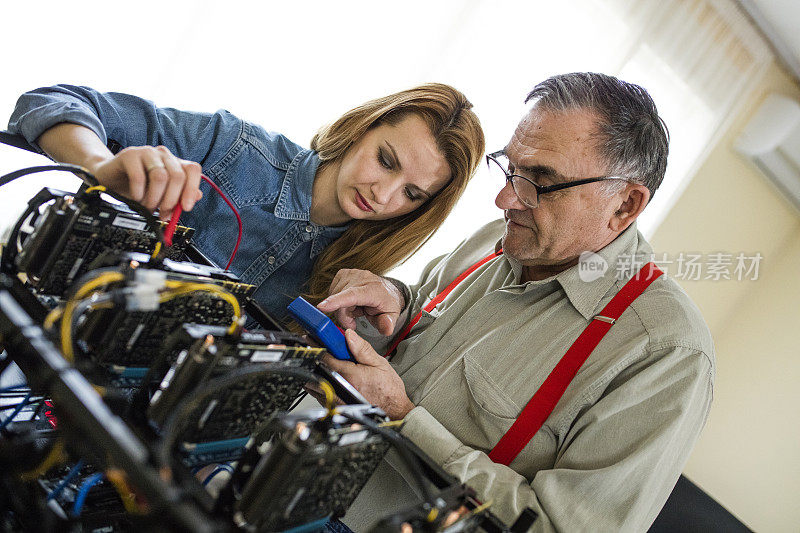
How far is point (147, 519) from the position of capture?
514mm

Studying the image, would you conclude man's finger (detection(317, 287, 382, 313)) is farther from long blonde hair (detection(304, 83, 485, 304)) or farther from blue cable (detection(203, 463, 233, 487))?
blue cable (detection(203, 463, 233, 487))

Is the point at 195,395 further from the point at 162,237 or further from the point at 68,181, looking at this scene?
the point at 68,181

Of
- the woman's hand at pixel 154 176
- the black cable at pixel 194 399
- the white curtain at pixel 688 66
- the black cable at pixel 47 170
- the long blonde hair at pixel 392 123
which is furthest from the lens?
the white curtain at pixel 688 66

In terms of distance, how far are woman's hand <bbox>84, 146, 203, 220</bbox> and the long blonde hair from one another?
64cm

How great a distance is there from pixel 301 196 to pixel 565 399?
831 millimetres

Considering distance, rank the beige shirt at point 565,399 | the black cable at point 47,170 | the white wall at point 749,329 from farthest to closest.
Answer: the white wall at point 749,329
the beige shirt at point 565,399
the black cable at point 47,170

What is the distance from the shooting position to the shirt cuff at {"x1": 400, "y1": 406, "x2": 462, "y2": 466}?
42.1 inches

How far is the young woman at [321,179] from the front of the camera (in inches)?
57.1

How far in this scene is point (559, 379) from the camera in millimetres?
1191

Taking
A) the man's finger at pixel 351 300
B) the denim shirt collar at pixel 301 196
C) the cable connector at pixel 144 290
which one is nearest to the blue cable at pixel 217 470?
the cable connector at pixel 144 290

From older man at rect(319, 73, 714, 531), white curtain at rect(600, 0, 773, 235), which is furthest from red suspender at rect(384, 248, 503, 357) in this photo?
white curtain at rect(600, 0, 773, 235)

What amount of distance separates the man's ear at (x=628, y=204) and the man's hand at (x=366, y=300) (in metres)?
0.55

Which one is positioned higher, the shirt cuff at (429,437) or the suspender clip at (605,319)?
the suspender clip at (605,319)

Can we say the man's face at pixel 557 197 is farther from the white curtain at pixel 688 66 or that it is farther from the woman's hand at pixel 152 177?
the white curtain at pixel 688 66
